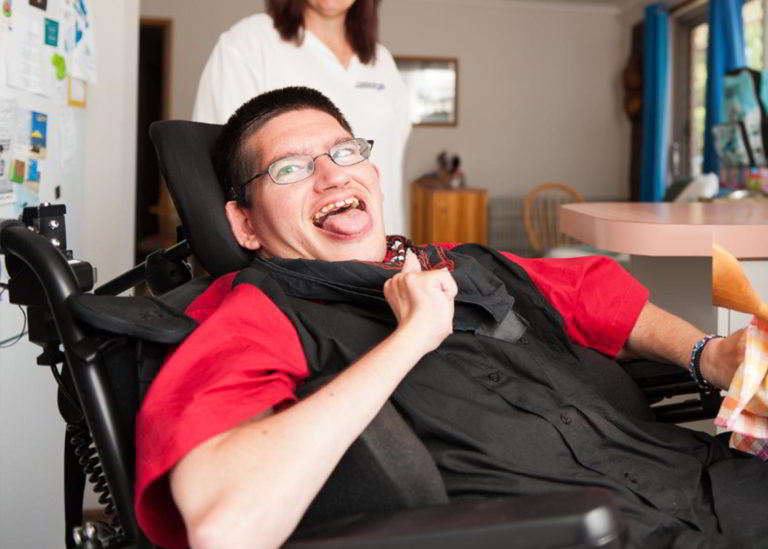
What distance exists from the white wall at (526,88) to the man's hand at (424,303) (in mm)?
6486

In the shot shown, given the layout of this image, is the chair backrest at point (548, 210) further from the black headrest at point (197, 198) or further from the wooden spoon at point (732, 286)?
the wooden spoon at point (732, 286)

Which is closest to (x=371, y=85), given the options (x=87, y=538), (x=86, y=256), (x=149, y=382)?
(x=86, y=256)

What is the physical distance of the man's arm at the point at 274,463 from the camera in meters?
0.79

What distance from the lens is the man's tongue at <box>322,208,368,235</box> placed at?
52.8 inches

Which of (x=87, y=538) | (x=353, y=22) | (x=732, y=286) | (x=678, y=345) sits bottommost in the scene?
(x=87, y=538)

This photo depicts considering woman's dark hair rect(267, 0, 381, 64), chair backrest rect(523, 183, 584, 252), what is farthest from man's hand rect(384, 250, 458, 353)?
chair backrest rect(523, 183, 584, 252)

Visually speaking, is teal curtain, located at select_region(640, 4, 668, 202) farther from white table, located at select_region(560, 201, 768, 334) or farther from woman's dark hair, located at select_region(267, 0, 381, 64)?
white table, located at select_region(560, 201, 768, 334)

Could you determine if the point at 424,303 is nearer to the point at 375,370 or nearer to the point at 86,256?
the point at 375,370

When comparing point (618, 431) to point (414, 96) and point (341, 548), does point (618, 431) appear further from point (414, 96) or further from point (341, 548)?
point (414, 96)

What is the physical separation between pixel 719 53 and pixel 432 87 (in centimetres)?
283

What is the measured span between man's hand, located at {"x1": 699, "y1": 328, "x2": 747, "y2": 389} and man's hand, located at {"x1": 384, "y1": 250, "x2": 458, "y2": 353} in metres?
0.46

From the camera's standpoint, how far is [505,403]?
1149 millimetres

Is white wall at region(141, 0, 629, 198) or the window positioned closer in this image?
the window

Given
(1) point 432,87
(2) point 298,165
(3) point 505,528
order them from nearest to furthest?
1. (3) point 505,528
2. (2) point 298,165
3. (1) point 432,87
